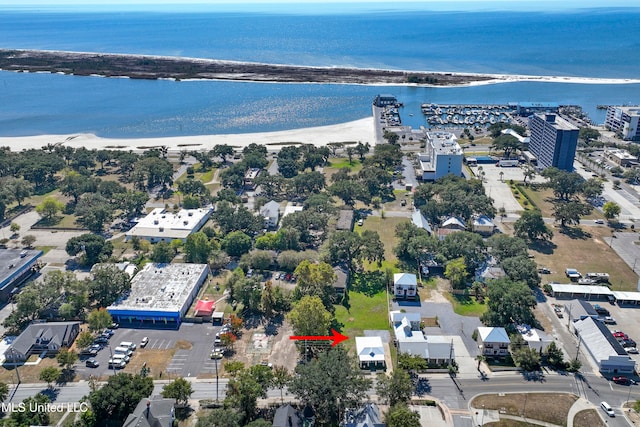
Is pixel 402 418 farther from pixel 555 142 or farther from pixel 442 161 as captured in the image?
pixel 555 142

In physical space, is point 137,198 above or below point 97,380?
above

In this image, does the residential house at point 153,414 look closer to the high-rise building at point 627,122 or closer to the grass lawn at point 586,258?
the grass lawn at point 586,258

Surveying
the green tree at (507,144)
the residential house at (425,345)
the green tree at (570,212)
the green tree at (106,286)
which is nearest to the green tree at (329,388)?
the residential house at (425,345)

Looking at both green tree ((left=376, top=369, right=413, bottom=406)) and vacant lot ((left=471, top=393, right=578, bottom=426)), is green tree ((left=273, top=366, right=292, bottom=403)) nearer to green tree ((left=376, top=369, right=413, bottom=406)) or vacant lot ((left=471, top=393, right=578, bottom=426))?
green tree ((left=376, top=369, right=413, bottom=406))

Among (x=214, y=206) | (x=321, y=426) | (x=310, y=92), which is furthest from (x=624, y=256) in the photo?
(x=310, y=92)

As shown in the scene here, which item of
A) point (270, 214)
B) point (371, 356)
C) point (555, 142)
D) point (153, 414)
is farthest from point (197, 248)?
point (555, 142)

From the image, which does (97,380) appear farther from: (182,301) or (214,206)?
(214,206)
